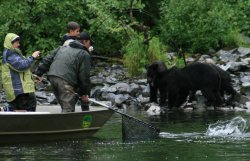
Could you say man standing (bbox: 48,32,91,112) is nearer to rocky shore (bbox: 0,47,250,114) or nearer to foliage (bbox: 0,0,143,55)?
rocky shore (bbox: 0,47,250,114)

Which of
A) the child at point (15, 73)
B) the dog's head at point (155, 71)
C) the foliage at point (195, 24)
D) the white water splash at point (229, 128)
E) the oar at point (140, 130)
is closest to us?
the child at point (15, 73)

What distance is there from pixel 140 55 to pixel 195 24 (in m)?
3.45

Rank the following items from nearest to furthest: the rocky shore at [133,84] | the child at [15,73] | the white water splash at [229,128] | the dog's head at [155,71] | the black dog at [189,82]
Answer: the child at [15,73] → the white water splash at [229,128] → the black dog at [189,82] → the dog's head at [155,71] → the rocky shore at [133,84]

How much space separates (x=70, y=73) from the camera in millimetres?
12438

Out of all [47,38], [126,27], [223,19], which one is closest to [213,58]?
[223,19]

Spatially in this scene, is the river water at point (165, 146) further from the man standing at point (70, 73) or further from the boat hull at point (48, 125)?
the man standing at point (70, 73)

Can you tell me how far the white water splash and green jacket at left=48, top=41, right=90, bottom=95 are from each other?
8.64 feet

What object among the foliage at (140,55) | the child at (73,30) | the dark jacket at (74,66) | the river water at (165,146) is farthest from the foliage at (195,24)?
the dark jacket at (74,66)

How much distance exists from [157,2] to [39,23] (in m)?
8.05

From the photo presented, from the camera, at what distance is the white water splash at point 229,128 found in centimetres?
1340

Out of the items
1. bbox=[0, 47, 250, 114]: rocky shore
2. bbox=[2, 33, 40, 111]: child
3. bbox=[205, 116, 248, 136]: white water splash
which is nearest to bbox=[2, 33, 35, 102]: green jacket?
bbox=[2, 33, 40, 111]: child

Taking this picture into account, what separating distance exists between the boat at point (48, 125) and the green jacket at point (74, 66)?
524mm

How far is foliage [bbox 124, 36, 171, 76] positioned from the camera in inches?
923

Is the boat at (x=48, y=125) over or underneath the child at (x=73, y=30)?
underneath
